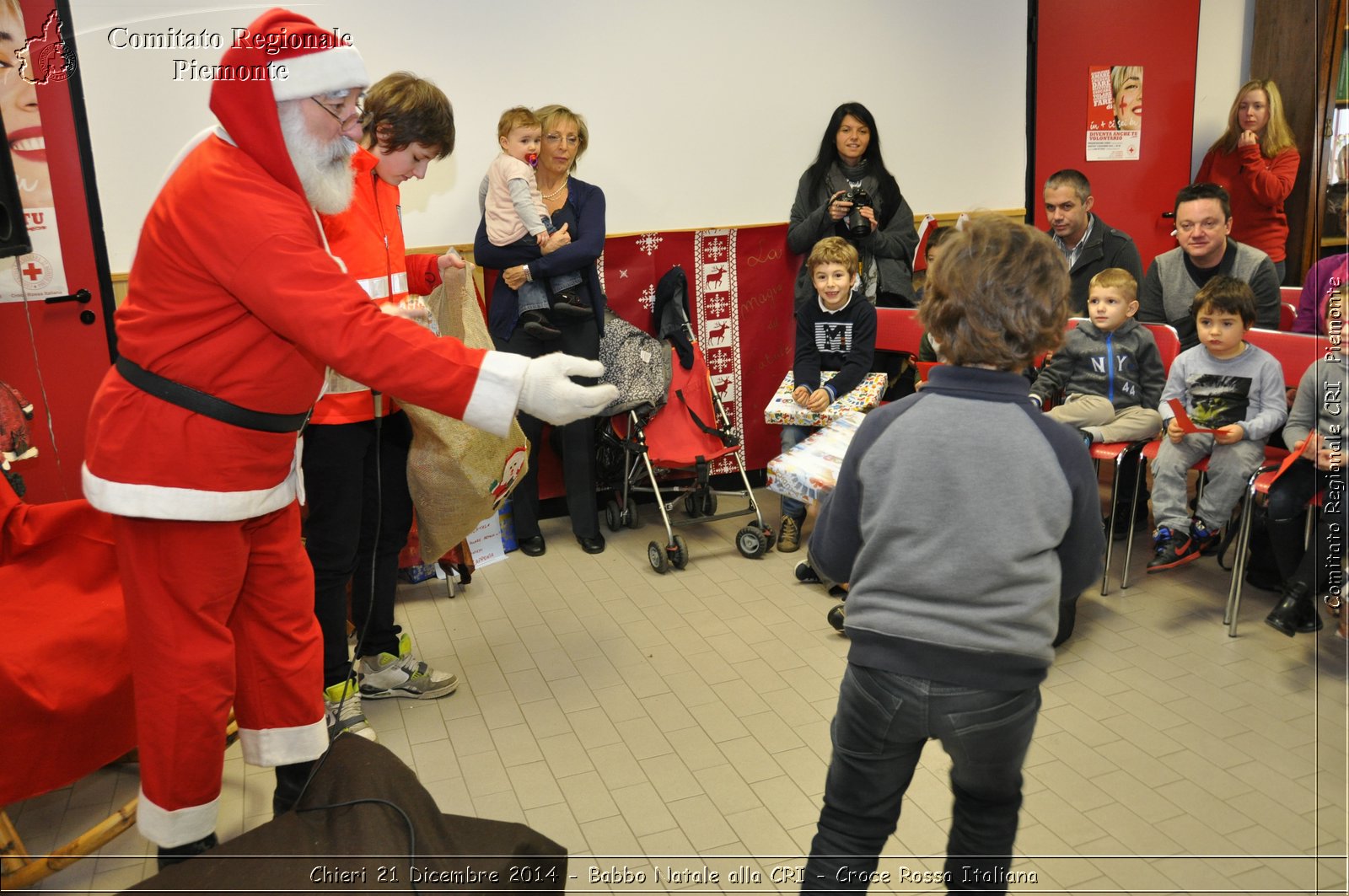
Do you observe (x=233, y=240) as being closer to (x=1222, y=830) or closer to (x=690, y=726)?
(x=690, y=726)

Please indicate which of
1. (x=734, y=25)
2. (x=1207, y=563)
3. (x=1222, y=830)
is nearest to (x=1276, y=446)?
(x=1207, y=563)

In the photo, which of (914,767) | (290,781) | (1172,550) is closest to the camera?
(914,767)

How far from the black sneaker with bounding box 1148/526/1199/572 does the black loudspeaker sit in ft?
11.8

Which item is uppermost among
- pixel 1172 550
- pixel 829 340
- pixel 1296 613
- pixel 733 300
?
pixel 733 300

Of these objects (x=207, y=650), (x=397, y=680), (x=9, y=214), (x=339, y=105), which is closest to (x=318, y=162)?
(x=339, y=105)

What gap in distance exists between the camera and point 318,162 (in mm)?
2113

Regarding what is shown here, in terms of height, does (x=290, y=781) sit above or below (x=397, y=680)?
above

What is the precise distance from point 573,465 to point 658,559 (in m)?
0.60

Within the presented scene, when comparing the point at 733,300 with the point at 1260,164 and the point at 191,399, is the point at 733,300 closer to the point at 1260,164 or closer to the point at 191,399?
the point at 1260,164

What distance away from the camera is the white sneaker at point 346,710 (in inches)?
115

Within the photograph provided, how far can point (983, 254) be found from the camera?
1.72m

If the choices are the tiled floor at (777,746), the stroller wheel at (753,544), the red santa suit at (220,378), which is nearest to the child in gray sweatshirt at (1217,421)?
the tiled floor at (777,746)

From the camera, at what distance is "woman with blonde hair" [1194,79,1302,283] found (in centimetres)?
538

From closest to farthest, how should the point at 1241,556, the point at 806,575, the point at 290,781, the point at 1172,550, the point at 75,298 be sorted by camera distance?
the point at 290,781 < the point at 1241,556 < the point at 1172,550 < the point at 75,298 < the point at 806,575
